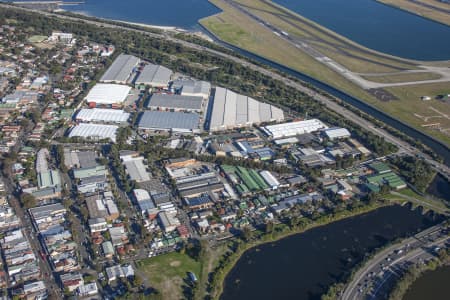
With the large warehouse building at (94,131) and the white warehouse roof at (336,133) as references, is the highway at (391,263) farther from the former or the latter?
the large warehouse building at (94,131)

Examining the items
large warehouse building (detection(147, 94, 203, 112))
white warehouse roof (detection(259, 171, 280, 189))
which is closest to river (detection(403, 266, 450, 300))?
white warehouse roof (detection(259, 171, 280, 189))

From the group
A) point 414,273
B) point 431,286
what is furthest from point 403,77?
point 431,286

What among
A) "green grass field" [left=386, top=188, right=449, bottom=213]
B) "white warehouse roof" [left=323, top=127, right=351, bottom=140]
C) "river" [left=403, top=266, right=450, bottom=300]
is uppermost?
"white warehouse roof" [left=323, top=127, right=351, bottom=140]

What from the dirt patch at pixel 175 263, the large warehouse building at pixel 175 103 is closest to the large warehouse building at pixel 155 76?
the large warehouse building at pixel 175 103

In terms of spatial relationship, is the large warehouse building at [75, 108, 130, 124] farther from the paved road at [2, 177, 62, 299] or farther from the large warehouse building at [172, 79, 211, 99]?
the paved road at [2, 177, 62, 299]

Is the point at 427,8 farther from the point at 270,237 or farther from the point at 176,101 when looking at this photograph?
the point at 270,237

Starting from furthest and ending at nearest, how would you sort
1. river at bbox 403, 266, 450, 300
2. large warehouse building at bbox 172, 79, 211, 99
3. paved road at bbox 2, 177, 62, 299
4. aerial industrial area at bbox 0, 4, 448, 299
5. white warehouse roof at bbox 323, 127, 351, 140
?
large warehouse building at bbox 172, 79, 211, 99 → white warehouse roof at bbox 323, 127, 351, 140 → aerial industrial area at bbox 0, 4, 448, 299 → river at bbox 403, 266, 450, 300 → paved road at bbox 2, 177, 62, 299

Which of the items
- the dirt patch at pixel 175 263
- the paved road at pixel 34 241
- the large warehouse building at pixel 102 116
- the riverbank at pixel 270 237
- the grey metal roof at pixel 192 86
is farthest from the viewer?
the grey metal roof at pixel 192 86
